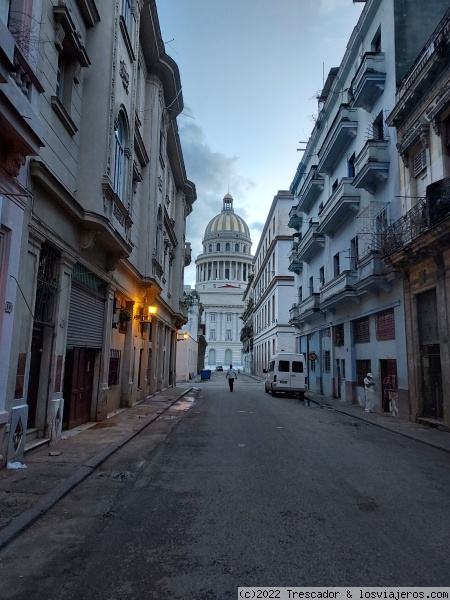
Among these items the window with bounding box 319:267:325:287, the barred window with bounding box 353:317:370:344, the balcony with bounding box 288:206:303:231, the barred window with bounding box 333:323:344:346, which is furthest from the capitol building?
the barred window with bounding box 353:317:370:344

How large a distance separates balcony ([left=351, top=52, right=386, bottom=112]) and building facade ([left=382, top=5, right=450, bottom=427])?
76.7 inches

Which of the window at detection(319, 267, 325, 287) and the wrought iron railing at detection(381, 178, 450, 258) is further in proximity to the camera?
the window at detection(319, 267, 325, 287)

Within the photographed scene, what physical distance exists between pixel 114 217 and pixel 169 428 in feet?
19.8

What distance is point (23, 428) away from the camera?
7.39 metres

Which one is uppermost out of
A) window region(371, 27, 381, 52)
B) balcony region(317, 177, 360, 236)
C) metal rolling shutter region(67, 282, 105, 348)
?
window region(371, 27, 381, 52)

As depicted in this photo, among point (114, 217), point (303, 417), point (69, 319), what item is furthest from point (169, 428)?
point (114, 217)

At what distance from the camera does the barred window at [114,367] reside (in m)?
14.2

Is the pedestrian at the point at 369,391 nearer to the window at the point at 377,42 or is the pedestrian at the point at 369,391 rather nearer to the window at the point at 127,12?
the window at the point at 377,42

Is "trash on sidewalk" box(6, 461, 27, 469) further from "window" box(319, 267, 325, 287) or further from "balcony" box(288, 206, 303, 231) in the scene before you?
"balcony" box(288, 206, 303, 231)

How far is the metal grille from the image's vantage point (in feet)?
27.6

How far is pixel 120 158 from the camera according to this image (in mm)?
13703

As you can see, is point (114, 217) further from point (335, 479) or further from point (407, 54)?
point (407, 54)

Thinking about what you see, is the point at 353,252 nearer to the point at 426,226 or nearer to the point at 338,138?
the point at 338,138

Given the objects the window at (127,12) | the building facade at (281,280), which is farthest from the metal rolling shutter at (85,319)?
the building facade at (281,280)
